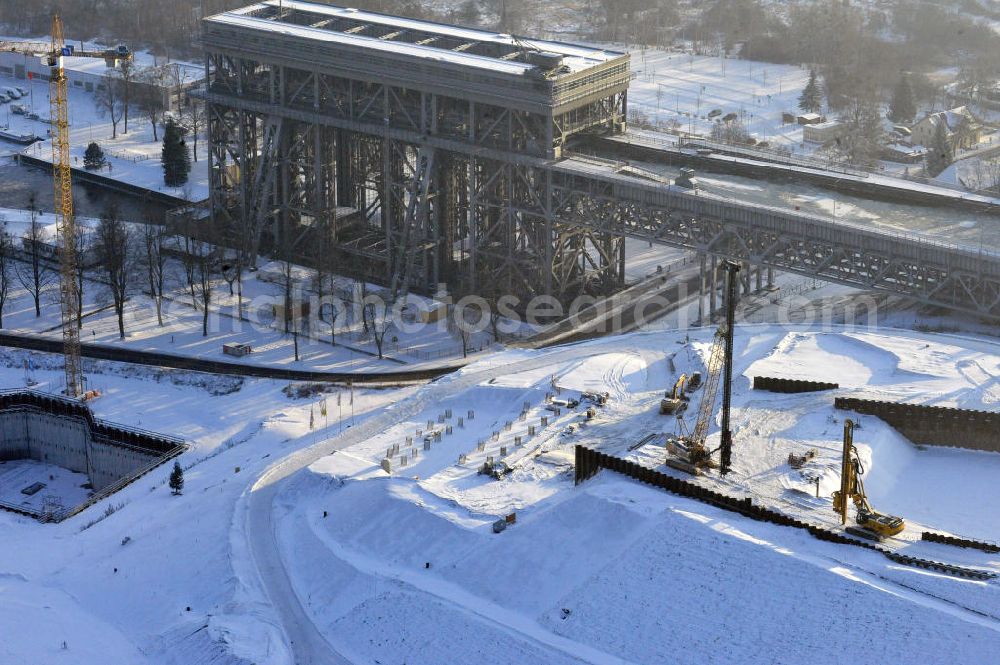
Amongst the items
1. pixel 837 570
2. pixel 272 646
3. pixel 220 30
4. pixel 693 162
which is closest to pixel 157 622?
pixel 272 646

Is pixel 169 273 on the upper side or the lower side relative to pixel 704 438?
lower

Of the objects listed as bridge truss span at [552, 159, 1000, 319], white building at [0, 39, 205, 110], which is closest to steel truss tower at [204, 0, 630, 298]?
bridge truss span at [552, 159, 1000, 319]

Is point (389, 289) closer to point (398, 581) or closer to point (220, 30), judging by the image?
point (220, 30)

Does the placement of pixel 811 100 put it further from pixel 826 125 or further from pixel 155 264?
pixel 155 264

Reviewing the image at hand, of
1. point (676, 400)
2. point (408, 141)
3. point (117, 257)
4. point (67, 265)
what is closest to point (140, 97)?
point (117, 257)

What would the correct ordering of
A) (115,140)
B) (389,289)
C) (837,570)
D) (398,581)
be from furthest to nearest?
(115,140)
(389,289)
(398,581)
(837,570)

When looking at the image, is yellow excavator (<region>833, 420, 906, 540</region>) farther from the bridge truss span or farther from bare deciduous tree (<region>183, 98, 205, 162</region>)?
bare deciduous tree (<region>183, 98, 205, 162</region>)
